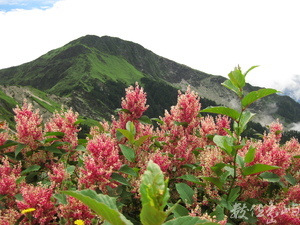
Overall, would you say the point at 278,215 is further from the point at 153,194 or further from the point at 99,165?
the point at 153,194

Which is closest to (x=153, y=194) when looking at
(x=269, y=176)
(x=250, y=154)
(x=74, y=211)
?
(x=74, y=211)

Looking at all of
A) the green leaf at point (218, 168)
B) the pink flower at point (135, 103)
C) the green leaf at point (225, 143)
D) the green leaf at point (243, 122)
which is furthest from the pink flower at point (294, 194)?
the pink flower at point (135, 103)

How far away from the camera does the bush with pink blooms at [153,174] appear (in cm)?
349

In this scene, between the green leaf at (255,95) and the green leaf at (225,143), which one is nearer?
the green leaf at (255,95)

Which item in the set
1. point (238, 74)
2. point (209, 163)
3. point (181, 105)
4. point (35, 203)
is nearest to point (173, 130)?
point (181, 105)

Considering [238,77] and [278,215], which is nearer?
[238,77]

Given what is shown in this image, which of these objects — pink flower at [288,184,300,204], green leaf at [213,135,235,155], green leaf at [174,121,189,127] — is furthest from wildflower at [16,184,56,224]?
pink flower at [288,184,300,204]

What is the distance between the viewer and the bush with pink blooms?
349cm

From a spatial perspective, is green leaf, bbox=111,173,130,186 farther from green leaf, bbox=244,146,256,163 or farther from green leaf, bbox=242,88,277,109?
green leaf, bbox=242,88,277,109

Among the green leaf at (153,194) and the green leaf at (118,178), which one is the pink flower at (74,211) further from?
the green leaf at (153,194)

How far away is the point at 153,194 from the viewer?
5.32 feet

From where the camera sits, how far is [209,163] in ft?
15.2

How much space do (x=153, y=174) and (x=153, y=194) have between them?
0.43 feet

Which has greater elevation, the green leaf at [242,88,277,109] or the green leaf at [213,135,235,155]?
the green leaf at [242,88,277,109]
